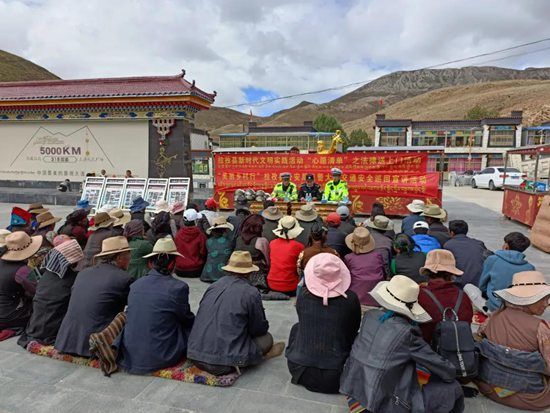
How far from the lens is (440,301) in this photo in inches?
128

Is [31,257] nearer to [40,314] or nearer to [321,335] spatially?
[40,314]

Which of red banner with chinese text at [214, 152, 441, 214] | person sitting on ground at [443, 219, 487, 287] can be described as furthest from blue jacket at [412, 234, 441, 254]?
red banner with chinese text at [214, 152, 441, 214]

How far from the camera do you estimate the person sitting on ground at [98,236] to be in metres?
5.38

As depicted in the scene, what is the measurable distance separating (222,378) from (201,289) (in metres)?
2.82

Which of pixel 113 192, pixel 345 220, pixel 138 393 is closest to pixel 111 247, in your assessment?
pixel 138 393

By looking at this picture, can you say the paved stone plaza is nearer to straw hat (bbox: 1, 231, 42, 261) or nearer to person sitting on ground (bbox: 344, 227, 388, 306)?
straw hat (bbox: 1, 231, 42, 261)

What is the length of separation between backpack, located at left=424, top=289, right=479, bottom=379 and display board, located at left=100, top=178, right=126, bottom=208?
11.1 metres

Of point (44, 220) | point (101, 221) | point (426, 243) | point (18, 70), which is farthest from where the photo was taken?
point (18, 70)

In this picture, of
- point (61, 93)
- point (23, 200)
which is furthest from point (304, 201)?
point (23, 200)

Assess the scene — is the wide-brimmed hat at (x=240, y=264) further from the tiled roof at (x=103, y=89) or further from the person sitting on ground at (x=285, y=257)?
the tiled roof at (x=103, y=89)

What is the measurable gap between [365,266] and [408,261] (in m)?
0.52

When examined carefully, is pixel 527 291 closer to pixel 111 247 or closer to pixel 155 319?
pixel 155 319

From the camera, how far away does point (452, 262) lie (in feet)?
11.3

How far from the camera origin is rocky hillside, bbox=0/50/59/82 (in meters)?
73.4
